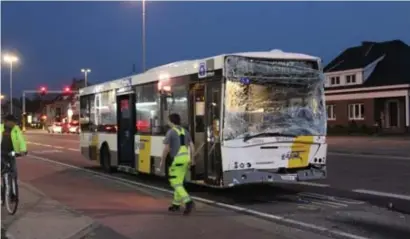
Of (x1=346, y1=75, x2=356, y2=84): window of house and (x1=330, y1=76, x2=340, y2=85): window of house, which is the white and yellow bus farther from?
(x1=330, y1=76, x2=340, y2=85): window of house

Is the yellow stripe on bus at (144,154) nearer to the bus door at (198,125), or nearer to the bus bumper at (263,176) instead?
the bus door at (198,125)

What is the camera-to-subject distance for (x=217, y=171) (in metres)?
13.0

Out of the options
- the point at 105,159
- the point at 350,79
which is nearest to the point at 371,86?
the point at 350,79

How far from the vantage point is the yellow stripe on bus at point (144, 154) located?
16812 mm

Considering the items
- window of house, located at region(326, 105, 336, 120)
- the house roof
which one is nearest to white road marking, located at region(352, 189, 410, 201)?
the house roof

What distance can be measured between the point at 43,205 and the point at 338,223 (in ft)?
18.4

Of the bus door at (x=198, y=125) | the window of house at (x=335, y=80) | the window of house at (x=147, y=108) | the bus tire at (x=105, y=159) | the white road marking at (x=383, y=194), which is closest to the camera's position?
the white road marking at (x=383, y=194)

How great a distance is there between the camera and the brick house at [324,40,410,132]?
2051 inches

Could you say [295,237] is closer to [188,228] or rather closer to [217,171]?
[188,228]

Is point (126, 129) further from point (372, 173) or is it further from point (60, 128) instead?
point (60, 128)

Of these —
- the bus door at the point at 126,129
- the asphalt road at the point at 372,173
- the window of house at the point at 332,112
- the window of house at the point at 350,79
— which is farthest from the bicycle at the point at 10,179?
the window of house at the point at 332,112

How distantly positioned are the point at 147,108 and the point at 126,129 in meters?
2.11

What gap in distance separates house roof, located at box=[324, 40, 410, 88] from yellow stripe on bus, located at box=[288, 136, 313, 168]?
137 ft

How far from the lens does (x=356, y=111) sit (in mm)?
56688
